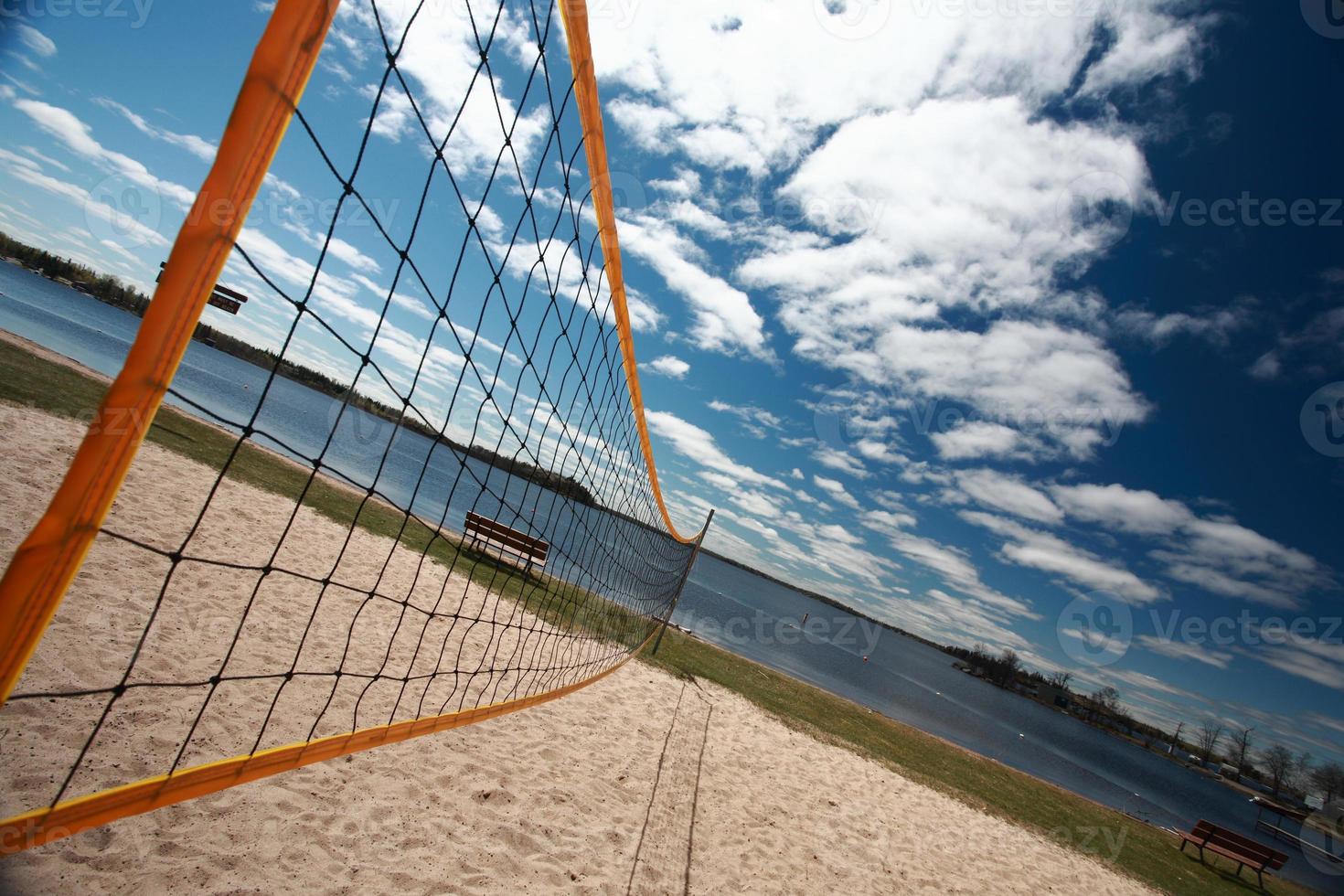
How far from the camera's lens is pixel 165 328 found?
1059 mm

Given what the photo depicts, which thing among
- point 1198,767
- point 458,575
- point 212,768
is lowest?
point 1198,767

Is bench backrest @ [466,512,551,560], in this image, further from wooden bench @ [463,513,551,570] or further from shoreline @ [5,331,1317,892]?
shoreline @ [5,331,1317,892]

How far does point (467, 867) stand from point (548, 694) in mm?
1815

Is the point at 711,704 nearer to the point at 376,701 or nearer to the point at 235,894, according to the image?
the point at 376,701

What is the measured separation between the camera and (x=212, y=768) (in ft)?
5.49

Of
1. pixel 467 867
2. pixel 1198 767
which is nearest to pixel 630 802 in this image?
pixel 467 867

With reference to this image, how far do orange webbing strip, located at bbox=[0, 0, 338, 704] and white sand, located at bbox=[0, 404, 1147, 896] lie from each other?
5.34ft

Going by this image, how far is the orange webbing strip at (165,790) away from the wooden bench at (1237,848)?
12.6 meters

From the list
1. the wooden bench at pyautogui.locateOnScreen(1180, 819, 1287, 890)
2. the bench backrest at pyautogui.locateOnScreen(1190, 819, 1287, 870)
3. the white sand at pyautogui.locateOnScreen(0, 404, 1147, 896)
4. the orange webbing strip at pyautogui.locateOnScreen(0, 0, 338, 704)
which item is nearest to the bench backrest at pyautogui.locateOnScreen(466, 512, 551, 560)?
the white sand at pyautogui.locateOnScreen(0, 404, 1147, 896)

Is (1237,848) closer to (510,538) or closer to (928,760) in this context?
(928,760)

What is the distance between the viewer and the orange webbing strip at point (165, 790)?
119cm

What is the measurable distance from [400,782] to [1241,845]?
12.7 metres

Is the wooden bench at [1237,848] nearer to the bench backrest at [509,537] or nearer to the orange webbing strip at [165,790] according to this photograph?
the bench backrest at [509,537]

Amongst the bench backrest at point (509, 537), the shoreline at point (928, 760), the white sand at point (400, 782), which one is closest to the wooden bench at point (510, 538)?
the bench backrest at point (509, 537)
